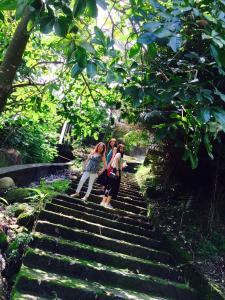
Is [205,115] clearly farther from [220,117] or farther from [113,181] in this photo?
[113,181]

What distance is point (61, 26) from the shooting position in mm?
1881

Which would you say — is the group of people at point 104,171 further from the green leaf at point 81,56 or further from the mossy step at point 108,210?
the green leaf at point 81,56

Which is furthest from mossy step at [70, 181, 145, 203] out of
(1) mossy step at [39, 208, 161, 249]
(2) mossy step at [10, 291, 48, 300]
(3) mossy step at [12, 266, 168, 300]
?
(2) mossy step at [10, 291, 48, 300]

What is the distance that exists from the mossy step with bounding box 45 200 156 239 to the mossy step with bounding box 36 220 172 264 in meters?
0.65

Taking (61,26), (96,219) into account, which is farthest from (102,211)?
(61,26)

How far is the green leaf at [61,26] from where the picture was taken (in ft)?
6.16

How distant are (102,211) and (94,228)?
1218 millimetres

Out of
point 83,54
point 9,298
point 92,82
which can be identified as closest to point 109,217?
point 92,82

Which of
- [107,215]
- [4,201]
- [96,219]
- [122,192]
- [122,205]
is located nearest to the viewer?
[4,201]

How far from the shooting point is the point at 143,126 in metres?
8.63

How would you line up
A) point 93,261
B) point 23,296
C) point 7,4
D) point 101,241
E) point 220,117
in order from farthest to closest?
point 101,241
point 93,261
point 23,296
point 220,117
point 7,4

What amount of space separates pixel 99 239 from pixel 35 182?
4.23 m

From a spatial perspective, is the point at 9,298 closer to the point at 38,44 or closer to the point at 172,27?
the point at 172,27

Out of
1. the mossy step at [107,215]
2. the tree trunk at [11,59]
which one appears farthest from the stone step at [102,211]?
the tree trunk at [11,59]
